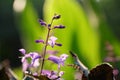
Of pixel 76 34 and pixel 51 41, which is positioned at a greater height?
pixel 51 41

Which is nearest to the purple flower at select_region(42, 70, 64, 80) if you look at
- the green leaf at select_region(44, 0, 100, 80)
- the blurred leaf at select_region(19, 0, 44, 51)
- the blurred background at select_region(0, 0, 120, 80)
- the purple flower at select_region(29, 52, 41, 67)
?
the purple flower at select_region(29, 52, 41, 67)

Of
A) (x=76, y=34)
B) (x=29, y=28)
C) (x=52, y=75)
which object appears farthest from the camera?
(x=29, y=28)

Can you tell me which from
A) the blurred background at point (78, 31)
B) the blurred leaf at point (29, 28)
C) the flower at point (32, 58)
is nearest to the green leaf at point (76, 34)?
the blurred background at point (78, 31)

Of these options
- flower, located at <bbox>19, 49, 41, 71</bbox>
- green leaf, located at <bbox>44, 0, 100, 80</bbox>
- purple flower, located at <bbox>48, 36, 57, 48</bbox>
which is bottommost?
green leaf, located at <bbox>44, 0, 100, 80</bbox>

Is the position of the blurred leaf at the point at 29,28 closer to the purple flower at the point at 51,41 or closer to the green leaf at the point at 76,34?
the green leaf at the point at 76,34

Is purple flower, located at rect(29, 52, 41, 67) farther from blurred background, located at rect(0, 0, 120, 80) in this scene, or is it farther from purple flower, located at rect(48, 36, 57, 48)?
blurred background, located at rect(0, 0, 120, 80)

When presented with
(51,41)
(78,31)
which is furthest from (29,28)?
(51,41)

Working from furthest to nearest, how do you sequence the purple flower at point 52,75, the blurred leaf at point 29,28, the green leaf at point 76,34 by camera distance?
the blurred leaf at point 29,28 → the green leaf at point 76,34 → the purple flower at point 52,75

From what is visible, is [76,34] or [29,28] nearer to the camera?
[76,34]

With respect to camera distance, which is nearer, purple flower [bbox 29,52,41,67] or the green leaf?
purple flower [bbox 29,52,41,67]

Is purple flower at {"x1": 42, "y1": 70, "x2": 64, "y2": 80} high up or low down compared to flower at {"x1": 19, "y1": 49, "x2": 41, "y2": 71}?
down

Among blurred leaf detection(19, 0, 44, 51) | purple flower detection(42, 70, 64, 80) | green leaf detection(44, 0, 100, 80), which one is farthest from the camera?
blurred leaf detection(19, 0, 44, 51)

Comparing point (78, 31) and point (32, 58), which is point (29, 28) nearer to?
point (78, 31)

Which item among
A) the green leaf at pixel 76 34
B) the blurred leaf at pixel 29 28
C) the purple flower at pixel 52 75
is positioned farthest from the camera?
the blurred leaf at pixel 29 28
